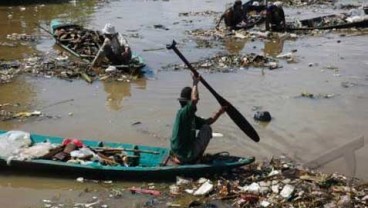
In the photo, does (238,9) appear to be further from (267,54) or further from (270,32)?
(267,54)

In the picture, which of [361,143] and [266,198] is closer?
[266,198]

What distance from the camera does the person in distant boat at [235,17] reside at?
18966mm

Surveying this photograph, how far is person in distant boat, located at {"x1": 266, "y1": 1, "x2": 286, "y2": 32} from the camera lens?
18703 mm

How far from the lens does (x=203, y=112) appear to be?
10383 mm

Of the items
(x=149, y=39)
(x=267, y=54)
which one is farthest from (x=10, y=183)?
(x=149, y=39)

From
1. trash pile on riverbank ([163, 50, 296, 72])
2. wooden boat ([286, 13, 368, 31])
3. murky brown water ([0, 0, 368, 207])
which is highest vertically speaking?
wooden boat ([286, 13, 368, 31])

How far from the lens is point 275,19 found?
61.9 feet

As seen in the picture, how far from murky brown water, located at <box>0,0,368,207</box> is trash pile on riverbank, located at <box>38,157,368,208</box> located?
0.58 m

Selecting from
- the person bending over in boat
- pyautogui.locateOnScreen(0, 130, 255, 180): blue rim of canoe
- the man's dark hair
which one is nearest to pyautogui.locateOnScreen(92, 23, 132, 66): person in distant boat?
pyautogui.locateOnScreen(0, 130, 255, 180): blue rim of canoe

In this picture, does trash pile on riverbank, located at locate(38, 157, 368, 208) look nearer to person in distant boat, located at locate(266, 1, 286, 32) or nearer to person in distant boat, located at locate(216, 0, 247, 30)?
person in distant boat, located at locate(266, 1, 286, 32)

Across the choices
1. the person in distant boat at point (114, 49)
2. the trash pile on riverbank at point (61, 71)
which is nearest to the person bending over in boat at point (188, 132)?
the trash pile on riverbank at point (61, 71)

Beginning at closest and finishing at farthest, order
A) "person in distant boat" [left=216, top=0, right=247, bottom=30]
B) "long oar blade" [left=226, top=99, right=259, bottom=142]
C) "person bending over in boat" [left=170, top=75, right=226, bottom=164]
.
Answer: "person bending over in boat" [left=170, top=75, right=226, bottom=164], "long oar blade" [left=226, top=99, right=259, bottom=142], "person in distant boat" [left=216, top=0, right=247, bottom=30]

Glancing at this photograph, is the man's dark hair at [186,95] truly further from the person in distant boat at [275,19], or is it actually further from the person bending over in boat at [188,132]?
the person in distant boat at [275,19]

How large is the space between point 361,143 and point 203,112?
3016mm
